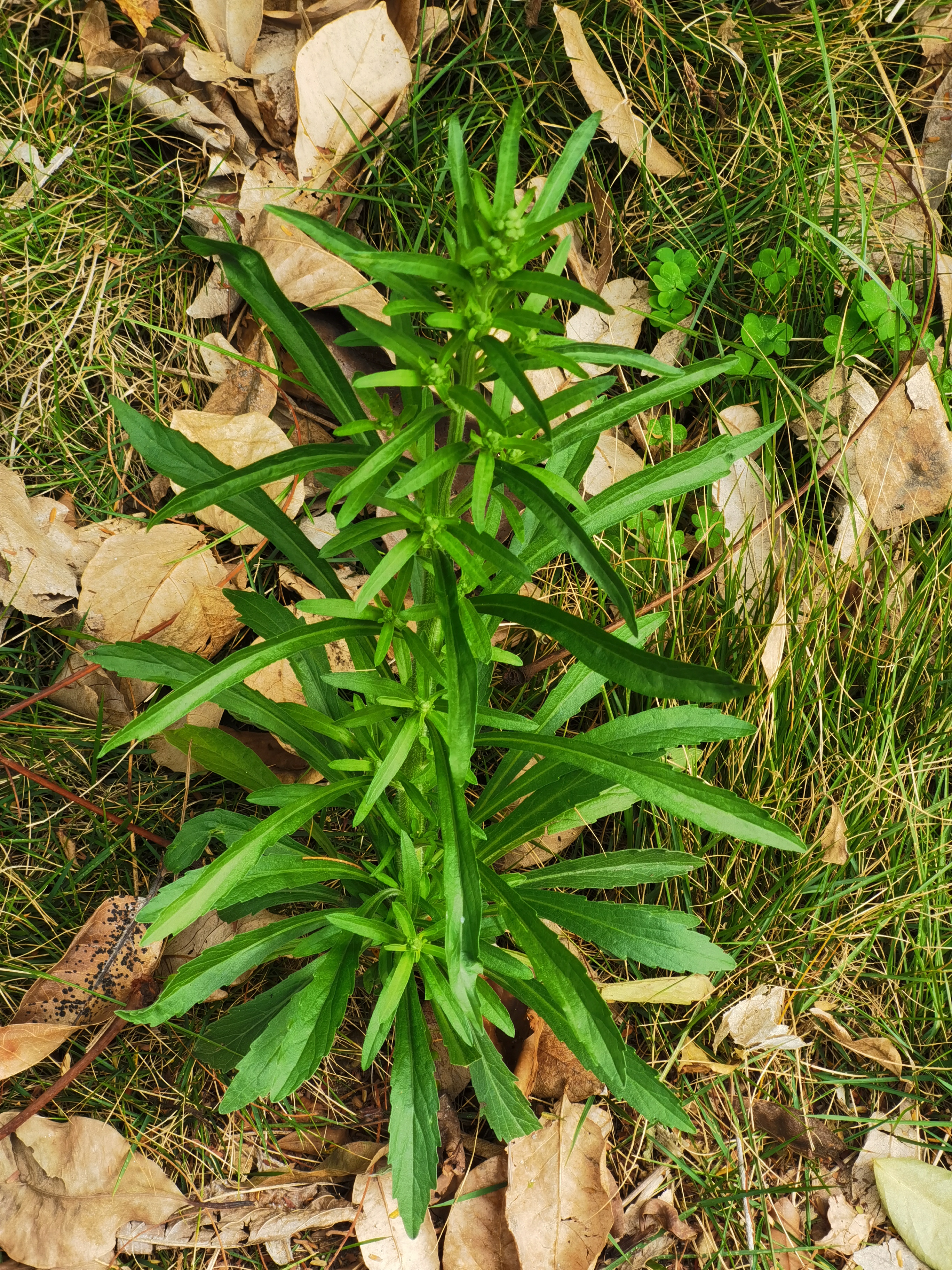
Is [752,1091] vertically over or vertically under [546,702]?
under

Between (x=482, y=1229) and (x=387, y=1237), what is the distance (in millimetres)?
214

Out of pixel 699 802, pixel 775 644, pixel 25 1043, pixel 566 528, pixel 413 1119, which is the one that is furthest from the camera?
pixel 775 644

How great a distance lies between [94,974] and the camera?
2.26 meters

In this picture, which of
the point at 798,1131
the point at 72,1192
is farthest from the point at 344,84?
the point at 798,1131

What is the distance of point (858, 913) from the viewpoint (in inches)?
97.8

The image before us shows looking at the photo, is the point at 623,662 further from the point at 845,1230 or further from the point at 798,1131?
the point at 845,1230

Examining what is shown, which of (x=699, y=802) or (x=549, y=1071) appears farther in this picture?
(x=549, y=1071)

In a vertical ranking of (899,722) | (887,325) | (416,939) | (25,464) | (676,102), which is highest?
(676,102)

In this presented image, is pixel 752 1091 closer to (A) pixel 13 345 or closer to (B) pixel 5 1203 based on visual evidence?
(B) pixel 5 1203

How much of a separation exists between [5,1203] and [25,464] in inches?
67.5

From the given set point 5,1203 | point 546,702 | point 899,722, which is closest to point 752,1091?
point 899,722

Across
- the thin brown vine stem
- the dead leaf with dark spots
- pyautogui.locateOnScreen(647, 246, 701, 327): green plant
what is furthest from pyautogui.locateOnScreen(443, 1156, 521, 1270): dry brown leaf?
pyautogui.locateOnScreen(647, 246, 701, 327): green plant

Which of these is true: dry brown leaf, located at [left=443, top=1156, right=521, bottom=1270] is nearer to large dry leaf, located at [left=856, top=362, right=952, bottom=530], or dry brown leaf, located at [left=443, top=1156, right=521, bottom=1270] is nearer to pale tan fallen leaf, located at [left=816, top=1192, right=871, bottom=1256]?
pale tan fallen leaf, located at [left=816, top=1192, right=871, bottom=1256]

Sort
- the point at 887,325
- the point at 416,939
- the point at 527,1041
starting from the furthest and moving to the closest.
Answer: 1. the point at 887,325
2. the point at 527,1041
3. the point at 416,939
